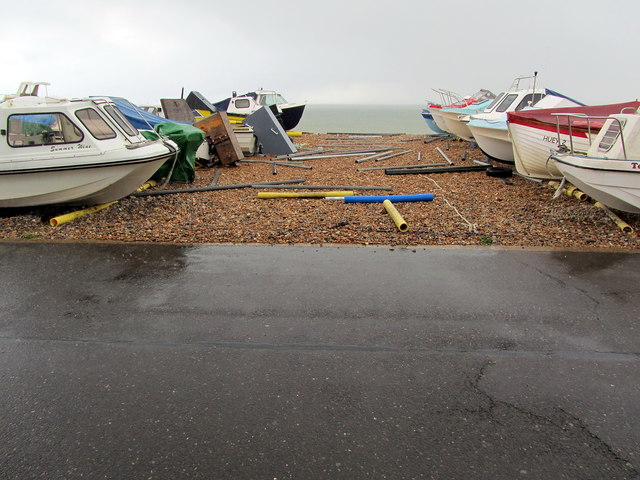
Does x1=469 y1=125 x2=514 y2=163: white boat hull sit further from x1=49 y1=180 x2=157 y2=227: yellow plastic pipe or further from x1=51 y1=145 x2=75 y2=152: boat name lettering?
x1=51 y1=145 x2=75 y2=152: boat name lettering

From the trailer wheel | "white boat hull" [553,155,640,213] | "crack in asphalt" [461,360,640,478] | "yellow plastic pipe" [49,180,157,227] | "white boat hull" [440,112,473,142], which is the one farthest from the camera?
"white boat hull" [440,112,473,142]

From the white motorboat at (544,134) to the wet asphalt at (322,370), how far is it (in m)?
5.05

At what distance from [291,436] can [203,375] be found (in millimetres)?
1010

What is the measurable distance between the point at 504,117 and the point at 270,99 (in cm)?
1682

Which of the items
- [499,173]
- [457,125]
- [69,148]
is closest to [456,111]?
[457,125]

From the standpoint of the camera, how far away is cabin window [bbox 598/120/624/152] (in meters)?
7.96

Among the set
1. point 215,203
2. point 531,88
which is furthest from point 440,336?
point 531,88

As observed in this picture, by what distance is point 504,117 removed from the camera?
14555 millimetres

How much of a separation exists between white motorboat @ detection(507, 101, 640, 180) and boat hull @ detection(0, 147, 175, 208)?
8.89 m

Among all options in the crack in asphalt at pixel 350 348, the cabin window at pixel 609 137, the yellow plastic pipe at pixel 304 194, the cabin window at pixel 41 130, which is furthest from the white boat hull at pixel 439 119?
the crack in asphalt at pixel 350 348

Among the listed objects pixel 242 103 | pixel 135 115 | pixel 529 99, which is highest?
pixel 242 103

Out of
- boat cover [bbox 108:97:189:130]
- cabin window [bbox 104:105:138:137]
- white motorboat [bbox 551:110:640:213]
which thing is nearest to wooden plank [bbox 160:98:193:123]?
boat cover [bbox 108:97:189:130]

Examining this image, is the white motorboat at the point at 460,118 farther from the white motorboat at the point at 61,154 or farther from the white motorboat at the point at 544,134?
the white motorboat at the point at 61,154

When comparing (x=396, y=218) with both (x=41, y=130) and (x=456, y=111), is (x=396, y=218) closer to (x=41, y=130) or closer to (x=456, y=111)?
(x=41, y=130)
